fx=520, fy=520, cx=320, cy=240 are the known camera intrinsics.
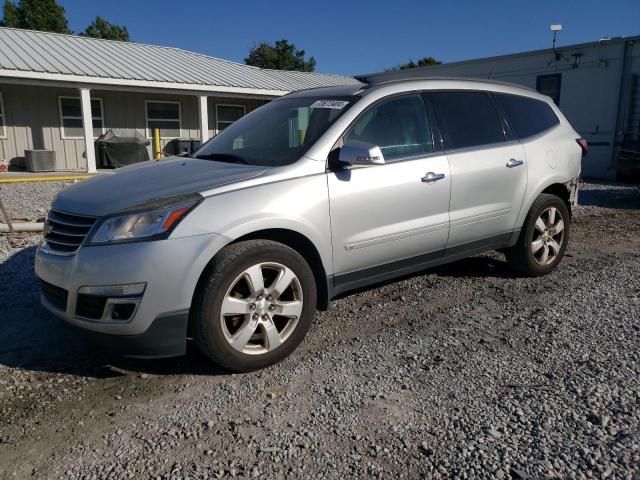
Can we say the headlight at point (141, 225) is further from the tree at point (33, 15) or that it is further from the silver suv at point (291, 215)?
the tree at point (33, 15)

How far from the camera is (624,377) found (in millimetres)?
3061

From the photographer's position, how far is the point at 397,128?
3951 mm

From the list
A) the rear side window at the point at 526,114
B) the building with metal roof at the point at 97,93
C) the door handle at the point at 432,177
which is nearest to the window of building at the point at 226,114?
the building with metal roof at the point at 97,93

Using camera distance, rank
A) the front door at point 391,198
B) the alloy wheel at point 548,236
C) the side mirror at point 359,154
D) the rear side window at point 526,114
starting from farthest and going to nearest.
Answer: the alloy wheel at point 548,236
the rear side window at point 526,114
the front door at point 391,198
the side mirror at point 359,154

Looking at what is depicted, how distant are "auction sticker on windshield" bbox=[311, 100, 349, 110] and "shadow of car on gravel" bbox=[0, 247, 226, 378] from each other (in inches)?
78.7

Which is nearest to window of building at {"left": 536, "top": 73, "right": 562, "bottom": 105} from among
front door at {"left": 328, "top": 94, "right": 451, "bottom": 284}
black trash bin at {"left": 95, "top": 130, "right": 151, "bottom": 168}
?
black trash bin at {"left": 95, "top": 130, "right": 151, "bottom": 168}

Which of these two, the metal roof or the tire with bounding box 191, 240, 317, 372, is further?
the metal roof

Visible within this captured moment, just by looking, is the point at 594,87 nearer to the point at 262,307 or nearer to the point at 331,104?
the point at 331,104

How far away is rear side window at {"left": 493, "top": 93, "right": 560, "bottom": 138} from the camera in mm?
4797

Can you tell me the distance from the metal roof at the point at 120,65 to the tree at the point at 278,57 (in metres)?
40.4

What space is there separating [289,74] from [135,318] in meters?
22.4

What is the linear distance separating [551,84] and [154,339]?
1720 cm

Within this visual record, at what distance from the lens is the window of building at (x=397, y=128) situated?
3.78 metres

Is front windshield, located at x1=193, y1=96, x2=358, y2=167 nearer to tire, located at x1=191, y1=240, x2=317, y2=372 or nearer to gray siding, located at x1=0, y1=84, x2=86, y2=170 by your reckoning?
tire, located at x1=191, y1=240, x2=317, y2=372
